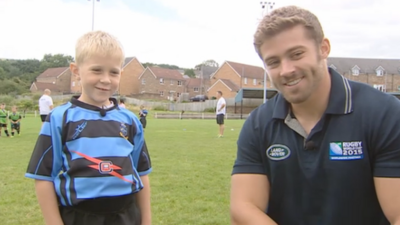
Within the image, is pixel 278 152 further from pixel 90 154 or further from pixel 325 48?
pixel 90 154

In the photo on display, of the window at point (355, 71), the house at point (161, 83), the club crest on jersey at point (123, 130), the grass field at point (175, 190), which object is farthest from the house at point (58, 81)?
the club crest on jersey at point (123, 130)

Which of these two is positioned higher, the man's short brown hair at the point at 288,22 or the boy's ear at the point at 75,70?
the man's short brown hair at the point at 288,22

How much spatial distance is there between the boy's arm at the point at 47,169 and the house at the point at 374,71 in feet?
260

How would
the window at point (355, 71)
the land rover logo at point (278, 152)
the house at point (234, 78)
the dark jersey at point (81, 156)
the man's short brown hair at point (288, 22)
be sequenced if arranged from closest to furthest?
1. the man's short brown hair at point (288, 22)
2. the land rover logo at point (278, 152)
3. the dark jersey at point (81, 156)
4. the house at point (234, 78)
5. the window at point (355, 71)

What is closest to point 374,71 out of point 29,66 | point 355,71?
point 355,71

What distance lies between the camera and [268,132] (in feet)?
6.95

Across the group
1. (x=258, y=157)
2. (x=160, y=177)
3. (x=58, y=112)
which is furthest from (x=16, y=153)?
(x=258, y=157)

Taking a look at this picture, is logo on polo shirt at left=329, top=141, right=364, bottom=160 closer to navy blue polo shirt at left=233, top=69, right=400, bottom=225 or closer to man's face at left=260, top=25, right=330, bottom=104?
navy blue polo shirt at left=233, top=69, right=400, bottom=225

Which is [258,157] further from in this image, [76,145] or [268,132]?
[76,145]

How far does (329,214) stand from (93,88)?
159cm

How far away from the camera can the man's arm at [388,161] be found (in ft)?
5.86

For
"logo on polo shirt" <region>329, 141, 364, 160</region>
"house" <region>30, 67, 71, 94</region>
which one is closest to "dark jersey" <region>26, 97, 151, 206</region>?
"logo on polo shirt" <region>329, 141, 364, 160</region>

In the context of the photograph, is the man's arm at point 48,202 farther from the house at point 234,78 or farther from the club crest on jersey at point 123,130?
the house at point 234,78

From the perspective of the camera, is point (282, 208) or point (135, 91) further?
point (135, 91)
